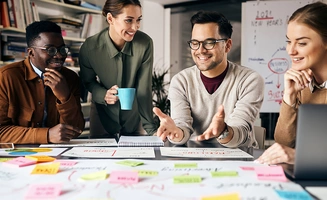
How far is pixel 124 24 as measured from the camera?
1.87 meters

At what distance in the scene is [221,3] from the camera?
443cm

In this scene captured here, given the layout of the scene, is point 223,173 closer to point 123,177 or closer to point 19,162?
point 123,177

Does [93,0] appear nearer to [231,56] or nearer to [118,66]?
[231,56]

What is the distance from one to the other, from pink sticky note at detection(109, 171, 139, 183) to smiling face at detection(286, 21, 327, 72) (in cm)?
92

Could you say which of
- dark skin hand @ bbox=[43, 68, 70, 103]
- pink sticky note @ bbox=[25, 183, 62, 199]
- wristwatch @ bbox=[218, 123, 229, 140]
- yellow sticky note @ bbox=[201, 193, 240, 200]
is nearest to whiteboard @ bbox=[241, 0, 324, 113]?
wristwatch @ bbox=[218, 123, 229, 140]

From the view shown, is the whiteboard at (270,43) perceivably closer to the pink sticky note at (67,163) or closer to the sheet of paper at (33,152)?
the sheet of paper at (33,152)

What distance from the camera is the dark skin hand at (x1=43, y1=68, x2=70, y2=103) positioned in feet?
5.46

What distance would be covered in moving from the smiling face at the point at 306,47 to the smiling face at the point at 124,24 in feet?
2.84

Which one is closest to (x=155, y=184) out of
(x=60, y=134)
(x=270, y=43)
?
(x=60, y=134)

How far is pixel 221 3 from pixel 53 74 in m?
3.28

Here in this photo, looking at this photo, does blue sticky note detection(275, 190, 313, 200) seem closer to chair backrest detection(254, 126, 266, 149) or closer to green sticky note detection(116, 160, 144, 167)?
green sticky note detection(116, 160, 144, 167)

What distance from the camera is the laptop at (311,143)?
2.83 ft

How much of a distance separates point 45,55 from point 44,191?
3.69ft

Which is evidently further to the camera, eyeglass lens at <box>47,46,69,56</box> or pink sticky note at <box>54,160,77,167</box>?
eyeglass lens at <box>47,46,69,56</box>
